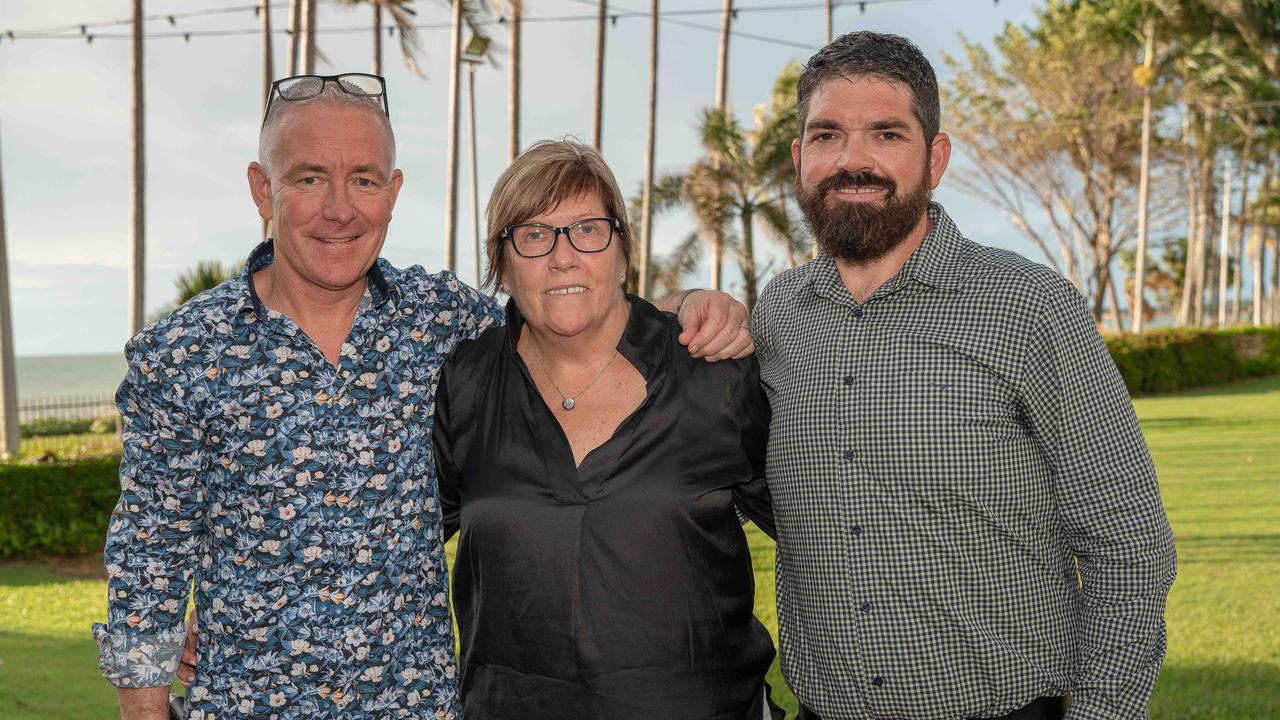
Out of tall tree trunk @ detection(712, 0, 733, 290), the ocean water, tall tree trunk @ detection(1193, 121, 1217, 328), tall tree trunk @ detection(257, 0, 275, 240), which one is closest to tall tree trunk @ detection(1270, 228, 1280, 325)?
tall tree trunk @ detection(1193, 121, 1217, 328)

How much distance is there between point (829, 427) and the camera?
2.80 m

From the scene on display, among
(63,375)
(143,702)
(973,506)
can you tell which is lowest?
(63,375)

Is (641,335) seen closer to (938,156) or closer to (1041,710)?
(938,156)

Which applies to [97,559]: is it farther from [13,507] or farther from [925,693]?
[925,693]

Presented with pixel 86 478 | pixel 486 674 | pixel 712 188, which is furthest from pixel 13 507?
pixel 712 188

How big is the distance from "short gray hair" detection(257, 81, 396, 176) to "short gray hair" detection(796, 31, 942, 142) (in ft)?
3.93

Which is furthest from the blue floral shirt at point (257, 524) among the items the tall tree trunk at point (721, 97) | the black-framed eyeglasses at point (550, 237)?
the tall tree trunk at point (721, 97)

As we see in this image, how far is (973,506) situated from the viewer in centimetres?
268

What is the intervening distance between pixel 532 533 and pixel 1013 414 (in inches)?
48.7

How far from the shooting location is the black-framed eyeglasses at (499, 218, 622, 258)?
2844 millimetres

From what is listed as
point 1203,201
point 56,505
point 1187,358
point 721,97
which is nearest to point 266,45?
point 56,505

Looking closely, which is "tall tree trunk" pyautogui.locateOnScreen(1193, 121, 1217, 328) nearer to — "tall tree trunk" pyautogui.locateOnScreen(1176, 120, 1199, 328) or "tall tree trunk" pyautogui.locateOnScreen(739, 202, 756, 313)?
"tall tree trunk" pyautogui.locateOnScreen(1176, 120, 1199, 328)

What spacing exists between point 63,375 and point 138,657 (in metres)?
143

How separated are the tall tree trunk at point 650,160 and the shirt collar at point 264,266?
2191cm
